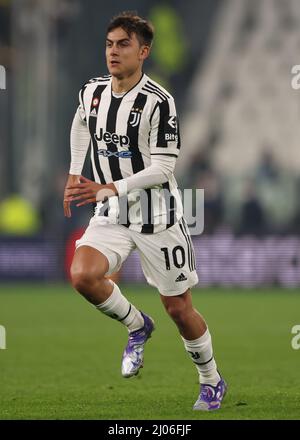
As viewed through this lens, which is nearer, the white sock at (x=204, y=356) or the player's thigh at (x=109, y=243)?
the player's thigh at (x=109, y=243)

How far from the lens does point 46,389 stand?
8656 mm

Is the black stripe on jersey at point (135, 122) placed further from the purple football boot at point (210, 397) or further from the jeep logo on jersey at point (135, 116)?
the purple football boot at point (210, 397)

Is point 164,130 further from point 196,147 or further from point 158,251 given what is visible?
point 196,147

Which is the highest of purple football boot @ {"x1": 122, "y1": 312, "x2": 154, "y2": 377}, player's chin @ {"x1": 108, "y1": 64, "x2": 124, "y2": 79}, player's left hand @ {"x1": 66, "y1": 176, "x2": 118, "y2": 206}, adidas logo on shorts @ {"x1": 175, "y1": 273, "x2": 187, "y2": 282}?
player's chin @ {"x1": 108, "y1": 64, "x2": 124, "y2": 79}

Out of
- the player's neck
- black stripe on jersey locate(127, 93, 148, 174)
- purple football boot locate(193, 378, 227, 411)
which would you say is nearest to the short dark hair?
the player's neck

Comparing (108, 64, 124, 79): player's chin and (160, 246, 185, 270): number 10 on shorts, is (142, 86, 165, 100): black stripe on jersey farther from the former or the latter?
(160, 246, 185, 270): number 10 on shorts

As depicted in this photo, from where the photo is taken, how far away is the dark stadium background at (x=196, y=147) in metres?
17.6

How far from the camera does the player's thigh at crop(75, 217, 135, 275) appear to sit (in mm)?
7629

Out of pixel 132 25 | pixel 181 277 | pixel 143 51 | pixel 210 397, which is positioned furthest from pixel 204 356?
pixel 132 25

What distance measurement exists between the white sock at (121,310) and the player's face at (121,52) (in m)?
1.41

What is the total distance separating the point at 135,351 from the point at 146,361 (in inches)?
108

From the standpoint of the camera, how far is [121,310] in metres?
7.80

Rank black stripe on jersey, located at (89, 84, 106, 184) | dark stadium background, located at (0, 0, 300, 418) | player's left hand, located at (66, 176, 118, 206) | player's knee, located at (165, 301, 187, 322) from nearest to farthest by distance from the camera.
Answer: player's left hand, located at (66, 176, 118, 206) < player's knee, located at (165, 301, 187, 322) < black stripe on jersey, located at (89, 84, 106, 184) < dark stadium background, located at (0, 0, 300, 418)

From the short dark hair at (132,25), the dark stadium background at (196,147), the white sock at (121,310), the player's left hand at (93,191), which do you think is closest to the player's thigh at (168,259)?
the white sock at (121,310)
